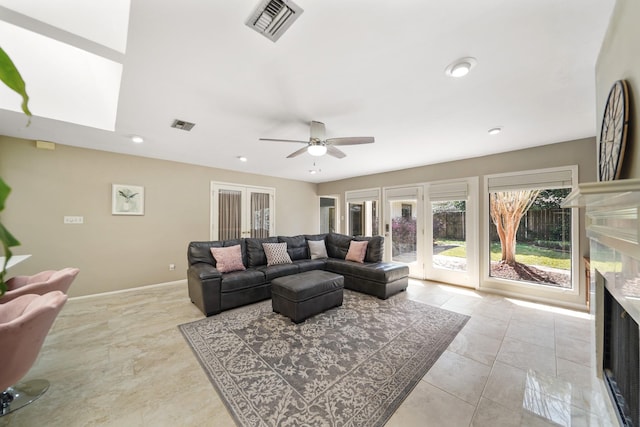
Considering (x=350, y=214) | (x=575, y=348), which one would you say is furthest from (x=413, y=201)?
(x=575, y=348)

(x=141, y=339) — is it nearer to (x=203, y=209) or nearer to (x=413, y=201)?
(x=203, y=209)

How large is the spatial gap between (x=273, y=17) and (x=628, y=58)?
1.88 metres

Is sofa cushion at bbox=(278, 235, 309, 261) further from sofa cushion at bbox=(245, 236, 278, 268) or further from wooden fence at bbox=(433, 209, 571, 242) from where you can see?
wooden fence at bbox=(433, 209, 571, 242)

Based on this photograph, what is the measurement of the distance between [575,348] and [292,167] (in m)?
4.76

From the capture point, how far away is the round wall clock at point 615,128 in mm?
1196

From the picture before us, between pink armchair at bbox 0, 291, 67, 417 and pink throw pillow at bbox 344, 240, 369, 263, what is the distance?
3.70 m

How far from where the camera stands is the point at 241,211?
18.1ft

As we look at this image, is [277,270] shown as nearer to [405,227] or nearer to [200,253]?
[200,253]

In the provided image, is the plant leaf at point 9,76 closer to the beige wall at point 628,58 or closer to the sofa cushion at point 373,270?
the beige wall at point 628,58

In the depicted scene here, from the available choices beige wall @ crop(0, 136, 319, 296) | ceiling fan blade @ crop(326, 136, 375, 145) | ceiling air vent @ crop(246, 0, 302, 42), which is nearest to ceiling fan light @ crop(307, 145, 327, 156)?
ceiling fan blade @ crop(326, 136, 375, 145)

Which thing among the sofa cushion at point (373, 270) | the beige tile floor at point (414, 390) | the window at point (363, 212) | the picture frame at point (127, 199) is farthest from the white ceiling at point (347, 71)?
the window at point (363, 212)

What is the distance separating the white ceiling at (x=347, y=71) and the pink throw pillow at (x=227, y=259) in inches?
65.6

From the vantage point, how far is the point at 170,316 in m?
3.03

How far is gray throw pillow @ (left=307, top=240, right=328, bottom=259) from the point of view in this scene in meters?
4.82
